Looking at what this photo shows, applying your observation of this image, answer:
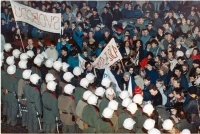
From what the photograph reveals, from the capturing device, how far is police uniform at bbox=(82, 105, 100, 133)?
1005cm

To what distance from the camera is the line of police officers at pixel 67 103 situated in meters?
9.85

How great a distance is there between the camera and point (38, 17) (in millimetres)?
13164

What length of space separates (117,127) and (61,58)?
423 centimetres

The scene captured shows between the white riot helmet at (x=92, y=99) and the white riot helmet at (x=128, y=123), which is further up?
the white riot helmet at (x=92, y=99)

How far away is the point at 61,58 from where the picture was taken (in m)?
13.7

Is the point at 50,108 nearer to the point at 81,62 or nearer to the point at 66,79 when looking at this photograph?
the point at 66,79

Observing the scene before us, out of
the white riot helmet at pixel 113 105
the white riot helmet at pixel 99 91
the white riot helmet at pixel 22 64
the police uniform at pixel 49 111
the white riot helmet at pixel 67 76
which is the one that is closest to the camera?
the white riot helmet at pixel 113 105

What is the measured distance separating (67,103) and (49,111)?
1.95ft


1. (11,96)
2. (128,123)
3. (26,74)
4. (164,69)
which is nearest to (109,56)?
(164,69)

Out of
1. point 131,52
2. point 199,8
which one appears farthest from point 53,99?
point 199,8

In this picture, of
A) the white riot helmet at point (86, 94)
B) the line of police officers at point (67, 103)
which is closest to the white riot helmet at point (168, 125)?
the line of police officers at point (67, 103)

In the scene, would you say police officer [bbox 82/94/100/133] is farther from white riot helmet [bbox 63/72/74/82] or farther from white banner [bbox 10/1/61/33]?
white banner [bbox 10/1/61/33]

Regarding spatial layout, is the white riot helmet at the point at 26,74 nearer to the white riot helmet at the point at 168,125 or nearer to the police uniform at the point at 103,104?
the police uniform at the point at 103,104

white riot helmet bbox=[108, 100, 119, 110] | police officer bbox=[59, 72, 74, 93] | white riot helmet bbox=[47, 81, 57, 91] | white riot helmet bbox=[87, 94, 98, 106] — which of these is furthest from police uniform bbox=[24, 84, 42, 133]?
white riot helmet bbox=[108, 100, 119, 110]
